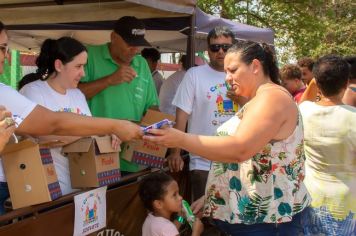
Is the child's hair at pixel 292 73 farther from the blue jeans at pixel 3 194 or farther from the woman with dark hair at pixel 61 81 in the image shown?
the blue jeans at pixel 3 194

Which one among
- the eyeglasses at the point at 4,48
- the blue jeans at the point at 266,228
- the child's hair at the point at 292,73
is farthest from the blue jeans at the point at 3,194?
the child's hair at the point at 292,73

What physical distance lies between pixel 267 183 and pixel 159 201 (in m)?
1.23

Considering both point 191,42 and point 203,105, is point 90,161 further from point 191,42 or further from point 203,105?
point 191,42

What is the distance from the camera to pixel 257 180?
8.11ft

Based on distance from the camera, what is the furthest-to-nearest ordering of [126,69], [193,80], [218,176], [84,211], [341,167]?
1. [193,80]
2. [126,69]
3. [341,167]
4. [84,211]
5. [218,176]

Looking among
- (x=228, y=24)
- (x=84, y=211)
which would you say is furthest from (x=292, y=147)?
(x=228, y=24)

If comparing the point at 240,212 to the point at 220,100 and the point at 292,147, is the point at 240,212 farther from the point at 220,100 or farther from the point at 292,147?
the point at 220,100

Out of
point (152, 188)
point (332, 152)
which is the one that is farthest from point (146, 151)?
point (332, 152)

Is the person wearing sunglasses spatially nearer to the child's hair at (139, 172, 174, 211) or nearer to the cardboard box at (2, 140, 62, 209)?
the child's hair at (139, 172, 174, 211)

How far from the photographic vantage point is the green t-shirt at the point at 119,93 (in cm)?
404

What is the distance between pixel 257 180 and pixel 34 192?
1219mm

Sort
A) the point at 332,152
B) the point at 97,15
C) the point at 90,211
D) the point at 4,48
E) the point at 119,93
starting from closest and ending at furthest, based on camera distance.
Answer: the point at 4,48 < the point at 90,211 < the point at 332,152 < the point at 119,93 < the point at 97,15

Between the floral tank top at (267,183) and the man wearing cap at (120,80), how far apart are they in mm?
1531

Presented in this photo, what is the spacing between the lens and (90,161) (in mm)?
2936
